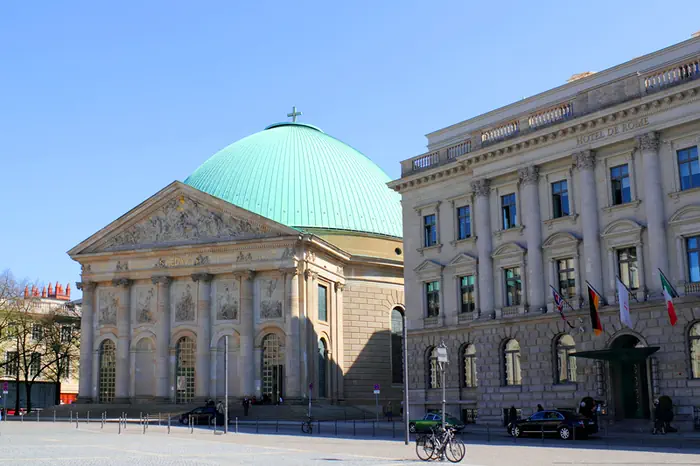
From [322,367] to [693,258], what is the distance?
34648 millimetres

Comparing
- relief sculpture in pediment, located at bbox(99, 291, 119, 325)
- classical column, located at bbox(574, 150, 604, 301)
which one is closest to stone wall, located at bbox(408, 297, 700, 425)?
classical column, located at bbox(574, 150, 604, 301)

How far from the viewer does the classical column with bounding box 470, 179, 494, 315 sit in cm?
4819

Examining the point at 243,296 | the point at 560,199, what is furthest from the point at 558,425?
the point at 243,296

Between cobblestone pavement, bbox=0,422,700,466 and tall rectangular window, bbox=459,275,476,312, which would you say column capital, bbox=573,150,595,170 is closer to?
tall rectangular window, bbox=459,275,476,312

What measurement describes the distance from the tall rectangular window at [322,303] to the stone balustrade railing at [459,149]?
20.8 m

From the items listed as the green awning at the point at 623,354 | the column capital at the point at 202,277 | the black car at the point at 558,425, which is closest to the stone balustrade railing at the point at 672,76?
the green awning at the point at 623,354

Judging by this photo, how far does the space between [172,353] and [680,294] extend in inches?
1607

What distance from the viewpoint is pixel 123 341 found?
69.1 metres

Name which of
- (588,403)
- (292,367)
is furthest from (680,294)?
(292,367)

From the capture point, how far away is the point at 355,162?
84250 millimetres

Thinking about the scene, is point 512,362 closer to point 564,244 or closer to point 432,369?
point 432,369

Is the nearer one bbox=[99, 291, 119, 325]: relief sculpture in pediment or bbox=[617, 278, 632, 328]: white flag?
bbox=[617, 278, 632, 328]: white flag

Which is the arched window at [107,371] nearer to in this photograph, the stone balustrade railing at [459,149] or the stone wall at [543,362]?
the stone wall at [543,362]

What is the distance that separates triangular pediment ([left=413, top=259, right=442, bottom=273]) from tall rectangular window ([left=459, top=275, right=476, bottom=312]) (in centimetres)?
170
